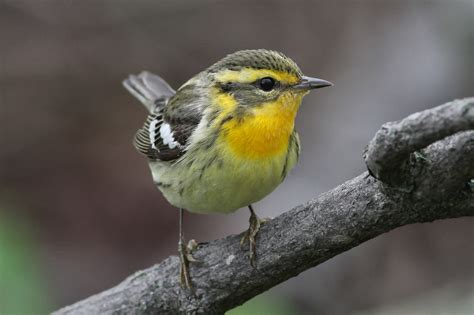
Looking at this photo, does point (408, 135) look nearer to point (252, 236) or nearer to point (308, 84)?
point (252, 236)

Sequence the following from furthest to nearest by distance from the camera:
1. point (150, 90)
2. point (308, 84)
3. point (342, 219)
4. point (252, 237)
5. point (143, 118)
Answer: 1. point (143, 118)
2. point (150, 90)
3. point (308, 84)
4. point (252, 237)
5. point (342, 219)

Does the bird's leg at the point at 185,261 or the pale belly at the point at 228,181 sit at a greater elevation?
the pale belly at the point at 228,181

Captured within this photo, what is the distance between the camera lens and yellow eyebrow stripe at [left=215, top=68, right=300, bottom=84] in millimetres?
3814

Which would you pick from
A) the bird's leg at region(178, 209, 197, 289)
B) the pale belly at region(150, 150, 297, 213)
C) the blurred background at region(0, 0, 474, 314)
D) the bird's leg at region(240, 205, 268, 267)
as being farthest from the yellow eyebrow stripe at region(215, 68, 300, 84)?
the blurred background at region(0, 0, 474, 314)

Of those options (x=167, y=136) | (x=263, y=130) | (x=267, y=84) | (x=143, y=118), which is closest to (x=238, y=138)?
(x=263, y=130)

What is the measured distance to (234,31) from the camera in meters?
9.99

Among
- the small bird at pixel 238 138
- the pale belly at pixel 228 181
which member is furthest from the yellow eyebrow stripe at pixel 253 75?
the pale belly at pixel 228 181

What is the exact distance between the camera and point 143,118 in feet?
28.8

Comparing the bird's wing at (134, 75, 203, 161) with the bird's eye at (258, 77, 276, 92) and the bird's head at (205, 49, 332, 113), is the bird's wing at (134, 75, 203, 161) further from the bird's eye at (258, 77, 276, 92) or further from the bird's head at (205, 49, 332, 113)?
the bird's eye at (258, 77, 276, 92)

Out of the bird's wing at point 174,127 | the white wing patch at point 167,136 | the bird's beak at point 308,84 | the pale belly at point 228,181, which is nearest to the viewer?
the pale belly at point 228,181

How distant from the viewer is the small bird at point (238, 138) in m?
3.68

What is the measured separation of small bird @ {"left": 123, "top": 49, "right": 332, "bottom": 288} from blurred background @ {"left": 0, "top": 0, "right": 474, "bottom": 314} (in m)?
1.05

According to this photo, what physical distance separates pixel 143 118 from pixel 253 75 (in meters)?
5.05

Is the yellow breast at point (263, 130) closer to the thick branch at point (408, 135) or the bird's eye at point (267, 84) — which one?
the bird's eye at point (267, 84)
